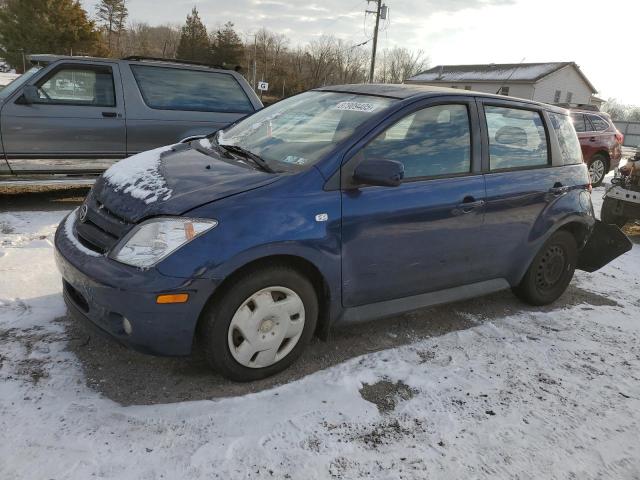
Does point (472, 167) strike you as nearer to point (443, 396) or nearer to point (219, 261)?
point (443, 396)

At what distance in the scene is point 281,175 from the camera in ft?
9.43

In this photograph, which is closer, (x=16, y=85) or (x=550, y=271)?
(x=550, y=271)

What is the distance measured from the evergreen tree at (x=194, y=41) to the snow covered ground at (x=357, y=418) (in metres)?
61.5

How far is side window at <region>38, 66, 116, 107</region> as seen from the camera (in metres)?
6.02

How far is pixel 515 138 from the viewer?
394cm

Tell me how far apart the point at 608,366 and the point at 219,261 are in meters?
2.84

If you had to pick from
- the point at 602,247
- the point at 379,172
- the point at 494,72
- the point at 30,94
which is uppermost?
the point at 494,72

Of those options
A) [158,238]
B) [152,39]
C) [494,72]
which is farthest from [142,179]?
[152,39]

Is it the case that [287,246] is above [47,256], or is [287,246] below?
above

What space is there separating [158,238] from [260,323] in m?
0.72

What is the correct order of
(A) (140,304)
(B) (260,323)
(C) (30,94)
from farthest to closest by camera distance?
(C) (30,94)
(B) (260,323)
(A) (140,304)

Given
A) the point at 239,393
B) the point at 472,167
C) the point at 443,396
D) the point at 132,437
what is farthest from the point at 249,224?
the point at 472,167

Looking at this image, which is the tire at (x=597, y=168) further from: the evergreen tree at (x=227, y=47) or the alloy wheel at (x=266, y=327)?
the evergreen tree at (x=227, y=47)

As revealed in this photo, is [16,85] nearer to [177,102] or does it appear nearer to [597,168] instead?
[177,102]
